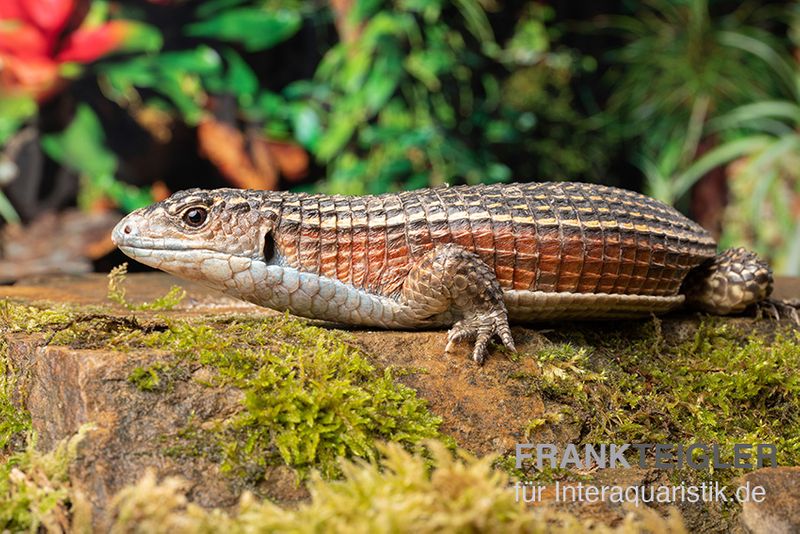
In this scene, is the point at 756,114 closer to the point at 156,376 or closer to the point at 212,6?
the point at 212,6

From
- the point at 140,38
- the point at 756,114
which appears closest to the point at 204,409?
the point at 140,38

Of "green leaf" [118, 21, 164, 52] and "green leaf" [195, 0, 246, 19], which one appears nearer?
"green leaf" [118, 21, 164, 52]

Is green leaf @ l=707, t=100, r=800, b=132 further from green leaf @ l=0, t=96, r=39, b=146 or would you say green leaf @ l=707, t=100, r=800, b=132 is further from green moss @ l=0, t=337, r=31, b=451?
green moss @ l=0, t=337, r=31, b=451

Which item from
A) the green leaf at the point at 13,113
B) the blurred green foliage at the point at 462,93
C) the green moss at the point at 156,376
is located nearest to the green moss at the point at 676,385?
the green moss at the point at 156,376

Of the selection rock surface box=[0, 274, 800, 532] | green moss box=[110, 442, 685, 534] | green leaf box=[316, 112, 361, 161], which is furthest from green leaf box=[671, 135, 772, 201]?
green moss box=[110, 442, 685, 534]

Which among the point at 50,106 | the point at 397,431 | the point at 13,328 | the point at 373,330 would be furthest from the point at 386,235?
the point at 50,106

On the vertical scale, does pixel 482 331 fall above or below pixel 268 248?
below

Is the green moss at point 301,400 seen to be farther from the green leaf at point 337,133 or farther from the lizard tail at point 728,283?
the green leaf at point 337,133
